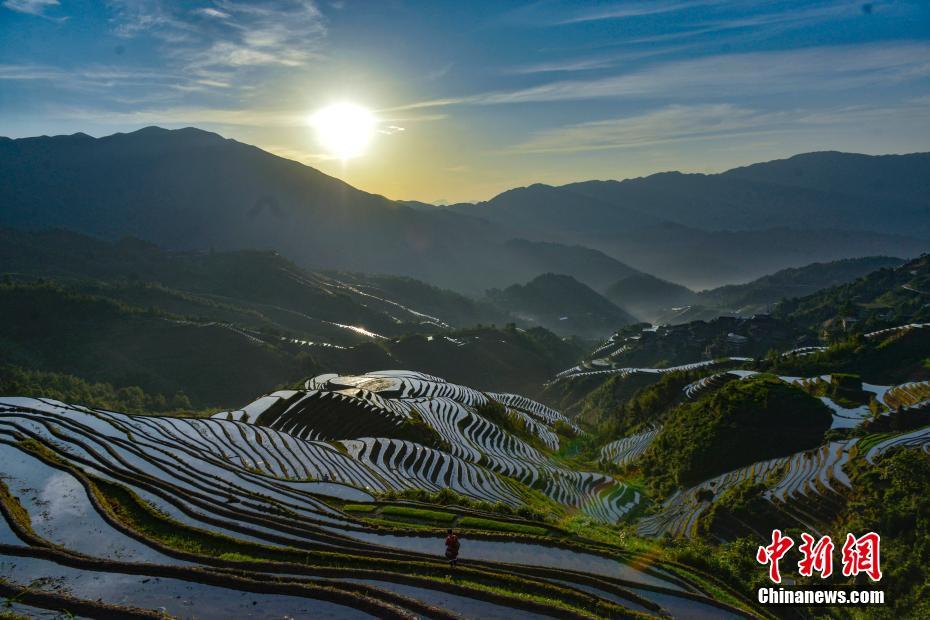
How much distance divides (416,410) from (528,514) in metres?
27.9

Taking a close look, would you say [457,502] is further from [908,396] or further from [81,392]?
[81,392]

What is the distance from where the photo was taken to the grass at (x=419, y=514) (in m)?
20.2

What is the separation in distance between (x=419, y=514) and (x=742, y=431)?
85.3 ft

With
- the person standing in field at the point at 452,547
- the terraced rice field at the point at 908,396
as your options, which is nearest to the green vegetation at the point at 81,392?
the person standing in field at the point at 452,547

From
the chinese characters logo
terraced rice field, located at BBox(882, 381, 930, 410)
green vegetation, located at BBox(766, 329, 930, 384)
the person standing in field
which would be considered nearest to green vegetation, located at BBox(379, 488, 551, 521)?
the person standing in field

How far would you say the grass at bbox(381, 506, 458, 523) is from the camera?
2022cm

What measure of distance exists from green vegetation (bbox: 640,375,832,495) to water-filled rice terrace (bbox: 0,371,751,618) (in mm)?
12404

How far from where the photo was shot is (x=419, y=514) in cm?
2056

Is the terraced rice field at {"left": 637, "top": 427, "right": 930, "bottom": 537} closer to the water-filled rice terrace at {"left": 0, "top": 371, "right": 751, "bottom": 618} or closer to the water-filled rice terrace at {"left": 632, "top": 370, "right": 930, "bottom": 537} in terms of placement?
the water-filled rice terrace at {"left": 632, "top": 370, "right": 930, "bottom": 537}

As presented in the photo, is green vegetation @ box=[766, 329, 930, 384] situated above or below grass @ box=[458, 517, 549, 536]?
above

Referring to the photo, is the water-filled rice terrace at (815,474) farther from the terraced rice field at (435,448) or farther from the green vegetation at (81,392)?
the green vegetation at (81,392)

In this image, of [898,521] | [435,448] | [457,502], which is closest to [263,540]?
[457,502]

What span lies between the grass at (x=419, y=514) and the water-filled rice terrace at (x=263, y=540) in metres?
0.07

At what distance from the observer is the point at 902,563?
18.9m
